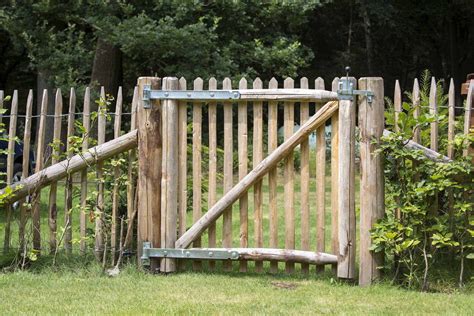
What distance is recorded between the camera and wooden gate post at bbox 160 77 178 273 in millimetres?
7609

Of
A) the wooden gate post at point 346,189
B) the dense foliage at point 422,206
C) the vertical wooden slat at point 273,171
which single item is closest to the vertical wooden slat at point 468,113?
the dense foliage at point 422,206

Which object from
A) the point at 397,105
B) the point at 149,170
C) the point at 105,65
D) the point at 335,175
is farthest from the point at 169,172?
the point at 105,65

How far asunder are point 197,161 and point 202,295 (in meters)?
1.45

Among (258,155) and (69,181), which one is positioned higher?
(258,155)

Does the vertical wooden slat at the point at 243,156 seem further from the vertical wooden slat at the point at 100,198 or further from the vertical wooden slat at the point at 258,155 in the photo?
the vertical wooden slat at the point at 100,198

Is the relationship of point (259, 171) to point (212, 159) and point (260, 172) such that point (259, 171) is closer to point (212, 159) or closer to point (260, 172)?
point (260, 172)

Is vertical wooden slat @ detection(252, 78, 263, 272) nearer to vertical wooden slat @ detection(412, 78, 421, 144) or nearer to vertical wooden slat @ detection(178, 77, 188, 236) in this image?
vertical wooden slat @ detection(178, 77, 188, 236)

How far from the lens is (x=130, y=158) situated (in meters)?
7.92

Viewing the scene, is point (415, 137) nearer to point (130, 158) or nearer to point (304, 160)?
point (304, 160)

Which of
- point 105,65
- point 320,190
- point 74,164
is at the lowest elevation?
point 320,190

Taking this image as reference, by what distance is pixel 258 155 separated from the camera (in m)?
7.49

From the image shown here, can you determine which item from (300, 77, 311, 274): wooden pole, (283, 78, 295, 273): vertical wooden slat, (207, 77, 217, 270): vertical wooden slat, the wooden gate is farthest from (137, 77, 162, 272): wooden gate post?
(300, 77, 311, 274): wooden pole

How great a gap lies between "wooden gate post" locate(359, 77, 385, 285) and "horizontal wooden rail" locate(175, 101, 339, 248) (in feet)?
1.02

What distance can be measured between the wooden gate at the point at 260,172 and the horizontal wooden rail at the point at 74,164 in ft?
0.62
